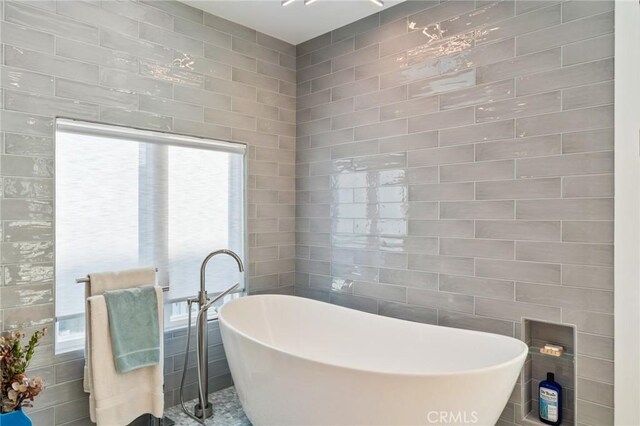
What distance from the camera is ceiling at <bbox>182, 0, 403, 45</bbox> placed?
288 centimetres

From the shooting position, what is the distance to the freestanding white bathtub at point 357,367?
67.6 inches

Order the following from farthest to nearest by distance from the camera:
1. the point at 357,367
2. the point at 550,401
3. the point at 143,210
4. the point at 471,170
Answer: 1. the point at 143,210
2. the point at 471,170
3. the point at 550,401
4. the point at 357,367

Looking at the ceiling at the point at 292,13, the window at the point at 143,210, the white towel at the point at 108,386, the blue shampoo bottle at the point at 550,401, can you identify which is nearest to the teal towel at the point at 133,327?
the white towel at the point at 108,386

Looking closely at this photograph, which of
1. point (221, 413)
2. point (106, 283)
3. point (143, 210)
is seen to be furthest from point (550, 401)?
point (143, 210)

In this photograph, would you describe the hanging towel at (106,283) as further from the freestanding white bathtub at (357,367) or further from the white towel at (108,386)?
the freestanding white bathtub at (357,367)

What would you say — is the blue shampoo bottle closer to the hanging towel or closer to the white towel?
the white towel

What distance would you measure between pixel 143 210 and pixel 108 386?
1.07 metres

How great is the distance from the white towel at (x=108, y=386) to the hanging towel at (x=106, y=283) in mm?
34

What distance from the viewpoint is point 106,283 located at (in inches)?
93.7

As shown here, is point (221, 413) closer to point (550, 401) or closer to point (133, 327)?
point (133, 327)

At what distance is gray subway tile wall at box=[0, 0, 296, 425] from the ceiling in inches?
3.8

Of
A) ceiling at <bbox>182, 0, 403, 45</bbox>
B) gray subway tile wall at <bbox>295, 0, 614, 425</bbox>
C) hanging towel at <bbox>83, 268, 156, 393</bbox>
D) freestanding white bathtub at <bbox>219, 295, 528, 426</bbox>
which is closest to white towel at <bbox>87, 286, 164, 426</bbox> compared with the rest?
hanging towel at <bbox>83, 268, 156, 393</bbox>

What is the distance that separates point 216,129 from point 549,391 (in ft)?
8.82

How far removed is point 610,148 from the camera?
2037 millimetres
